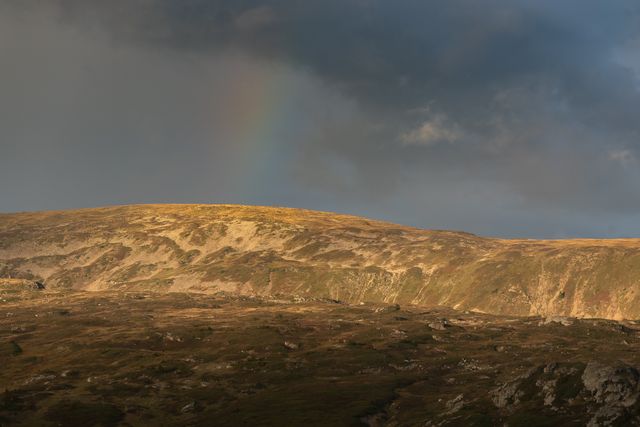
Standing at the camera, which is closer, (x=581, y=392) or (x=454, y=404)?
(x=581, y=392)

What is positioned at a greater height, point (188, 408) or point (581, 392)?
point (581, 392)

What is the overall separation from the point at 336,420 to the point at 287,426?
8702 mm

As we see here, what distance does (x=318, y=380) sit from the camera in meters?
142

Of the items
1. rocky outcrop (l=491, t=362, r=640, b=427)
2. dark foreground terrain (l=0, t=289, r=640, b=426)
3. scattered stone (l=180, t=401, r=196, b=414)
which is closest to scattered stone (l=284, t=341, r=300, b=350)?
dark foreground terrain (l=0, t=289, r=640, b=426)

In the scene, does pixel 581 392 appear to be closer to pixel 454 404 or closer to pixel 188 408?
pixel 454 404

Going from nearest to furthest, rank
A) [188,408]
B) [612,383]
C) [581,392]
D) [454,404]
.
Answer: [612,383]
[581,392]
[454,404]
[188,408]

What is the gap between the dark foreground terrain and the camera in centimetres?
9844

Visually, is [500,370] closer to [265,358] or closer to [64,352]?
[265,358]

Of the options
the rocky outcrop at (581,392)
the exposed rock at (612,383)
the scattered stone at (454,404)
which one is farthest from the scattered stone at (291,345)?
the exposed rock at (612,383)

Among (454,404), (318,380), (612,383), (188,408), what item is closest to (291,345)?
(318,380)

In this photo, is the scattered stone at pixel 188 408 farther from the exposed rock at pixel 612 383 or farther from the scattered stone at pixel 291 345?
the exposed rock at pixel 612 383

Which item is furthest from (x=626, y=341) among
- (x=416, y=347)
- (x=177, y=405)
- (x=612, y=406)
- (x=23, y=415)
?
(x=23, y=415)

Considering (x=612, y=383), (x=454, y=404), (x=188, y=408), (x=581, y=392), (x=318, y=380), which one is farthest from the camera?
(x=318, y=380)

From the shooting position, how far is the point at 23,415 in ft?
384
